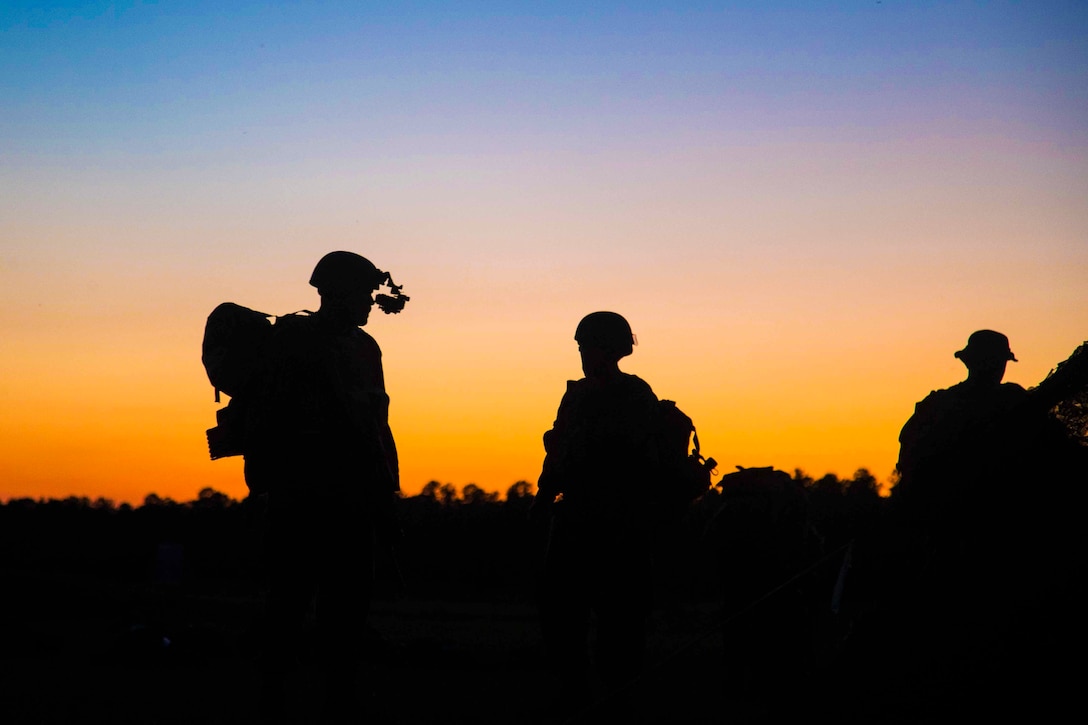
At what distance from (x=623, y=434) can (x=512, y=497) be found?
85.6 feet

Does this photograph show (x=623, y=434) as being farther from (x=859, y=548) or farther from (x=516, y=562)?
(x=516, y=562)

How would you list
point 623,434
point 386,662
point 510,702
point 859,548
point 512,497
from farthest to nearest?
point 512,497 < point 386,662 < point 510,702 < point 623,434 < point 859,548

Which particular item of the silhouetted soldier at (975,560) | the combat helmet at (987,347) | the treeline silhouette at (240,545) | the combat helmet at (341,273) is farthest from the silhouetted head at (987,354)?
the treeline silhouette at (240,545)

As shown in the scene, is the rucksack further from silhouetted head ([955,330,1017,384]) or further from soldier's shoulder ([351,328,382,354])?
silhouetted head ([955,330,1017,384])

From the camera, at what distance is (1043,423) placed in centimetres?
395

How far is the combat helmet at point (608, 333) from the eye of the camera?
6.64 m

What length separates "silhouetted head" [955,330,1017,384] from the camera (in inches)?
302

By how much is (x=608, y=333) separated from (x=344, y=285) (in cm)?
146

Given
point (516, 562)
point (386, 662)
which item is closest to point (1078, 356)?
point (386, 662)

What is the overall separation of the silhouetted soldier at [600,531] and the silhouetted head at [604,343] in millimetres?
86

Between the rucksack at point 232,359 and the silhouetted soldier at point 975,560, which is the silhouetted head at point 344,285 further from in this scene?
the silhouetted soldier at point 975,560

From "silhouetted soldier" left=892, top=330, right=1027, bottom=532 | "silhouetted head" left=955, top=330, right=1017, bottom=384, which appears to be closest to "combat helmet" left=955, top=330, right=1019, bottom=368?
"silhouetted head" left=955, top=330, right=1017, bottom=384

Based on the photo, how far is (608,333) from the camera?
6641 mm

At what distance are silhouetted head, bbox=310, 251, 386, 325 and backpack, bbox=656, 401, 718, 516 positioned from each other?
1.66 metres
